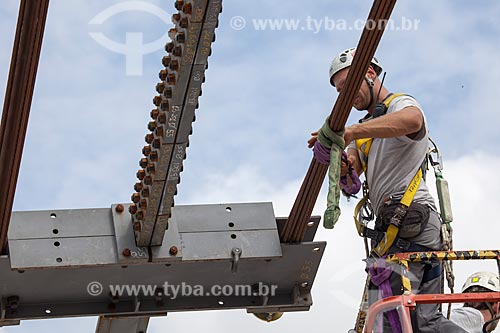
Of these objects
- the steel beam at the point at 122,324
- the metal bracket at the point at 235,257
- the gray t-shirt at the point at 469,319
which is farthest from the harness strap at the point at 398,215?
the steel beam at the point at 122,324

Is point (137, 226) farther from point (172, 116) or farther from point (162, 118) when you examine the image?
point (172, 116)

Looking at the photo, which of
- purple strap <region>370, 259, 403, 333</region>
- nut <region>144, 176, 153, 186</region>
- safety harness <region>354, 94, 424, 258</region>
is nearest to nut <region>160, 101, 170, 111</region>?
nut <region>144, 176, 153, 186</region>

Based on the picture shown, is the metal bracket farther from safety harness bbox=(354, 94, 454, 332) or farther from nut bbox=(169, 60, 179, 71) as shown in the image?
nut bbox=(169, 60, 179, 71)

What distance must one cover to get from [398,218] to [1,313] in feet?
11.9

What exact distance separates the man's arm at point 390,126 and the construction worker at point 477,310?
58.0 inches

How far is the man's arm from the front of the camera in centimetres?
1007

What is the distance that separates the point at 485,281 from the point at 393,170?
78.4 inches

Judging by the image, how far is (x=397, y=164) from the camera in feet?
35.3

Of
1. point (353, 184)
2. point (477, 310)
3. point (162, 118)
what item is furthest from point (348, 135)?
point (477, 310)

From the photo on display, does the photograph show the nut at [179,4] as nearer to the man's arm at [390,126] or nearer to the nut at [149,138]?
the nut at [149,138]

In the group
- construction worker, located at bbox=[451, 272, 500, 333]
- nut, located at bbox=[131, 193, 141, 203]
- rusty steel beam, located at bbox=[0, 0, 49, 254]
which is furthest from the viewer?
nut, located at bbox=[131, 193, 141, 203]

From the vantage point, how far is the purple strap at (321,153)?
10.5m

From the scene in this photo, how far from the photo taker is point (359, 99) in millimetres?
10867

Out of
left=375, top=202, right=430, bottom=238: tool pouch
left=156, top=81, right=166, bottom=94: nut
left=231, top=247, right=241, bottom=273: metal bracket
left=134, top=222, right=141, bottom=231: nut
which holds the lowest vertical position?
left=375, top=202, right=430, bottom=238: tool pouch
